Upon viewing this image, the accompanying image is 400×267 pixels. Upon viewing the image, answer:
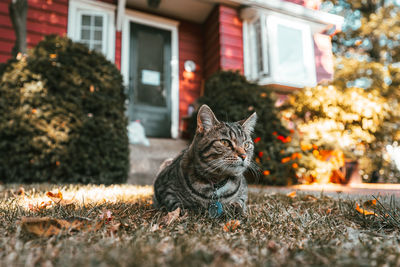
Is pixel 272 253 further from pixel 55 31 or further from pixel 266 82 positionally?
pixel 55 31

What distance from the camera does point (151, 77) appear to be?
726cm

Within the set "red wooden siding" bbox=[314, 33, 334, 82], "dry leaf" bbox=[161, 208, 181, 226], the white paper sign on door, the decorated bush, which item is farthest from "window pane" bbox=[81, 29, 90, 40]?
"red wooden siding" bbox=[314, 33, 334, 82]

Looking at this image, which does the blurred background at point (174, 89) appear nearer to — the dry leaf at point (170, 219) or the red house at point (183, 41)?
the red house at point (183, 41)

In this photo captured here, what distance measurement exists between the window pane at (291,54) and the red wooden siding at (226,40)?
3.56 ft

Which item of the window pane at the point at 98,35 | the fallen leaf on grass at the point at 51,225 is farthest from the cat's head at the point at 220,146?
the window pane at the point at 98,35

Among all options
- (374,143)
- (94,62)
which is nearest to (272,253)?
(94,62)

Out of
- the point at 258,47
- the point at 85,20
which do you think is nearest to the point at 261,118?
the point at 258,47

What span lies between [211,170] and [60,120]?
298cm

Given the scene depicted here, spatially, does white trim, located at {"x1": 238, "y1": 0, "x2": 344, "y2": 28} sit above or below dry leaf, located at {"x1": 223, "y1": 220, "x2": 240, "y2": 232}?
above

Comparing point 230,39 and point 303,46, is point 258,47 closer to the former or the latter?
point 230,39

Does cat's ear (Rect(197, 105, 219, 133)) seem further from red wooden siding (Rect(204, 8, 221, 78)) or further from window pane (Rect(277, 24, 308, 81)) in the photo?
window pane (Rect(277, 24, 308, 81))

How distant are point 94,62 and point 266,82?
422 cm

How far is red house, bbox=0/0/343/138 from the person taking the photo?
255 inches

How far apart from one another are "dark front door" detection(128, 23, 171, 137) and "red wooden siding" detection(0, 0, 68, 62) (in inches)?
69.0
